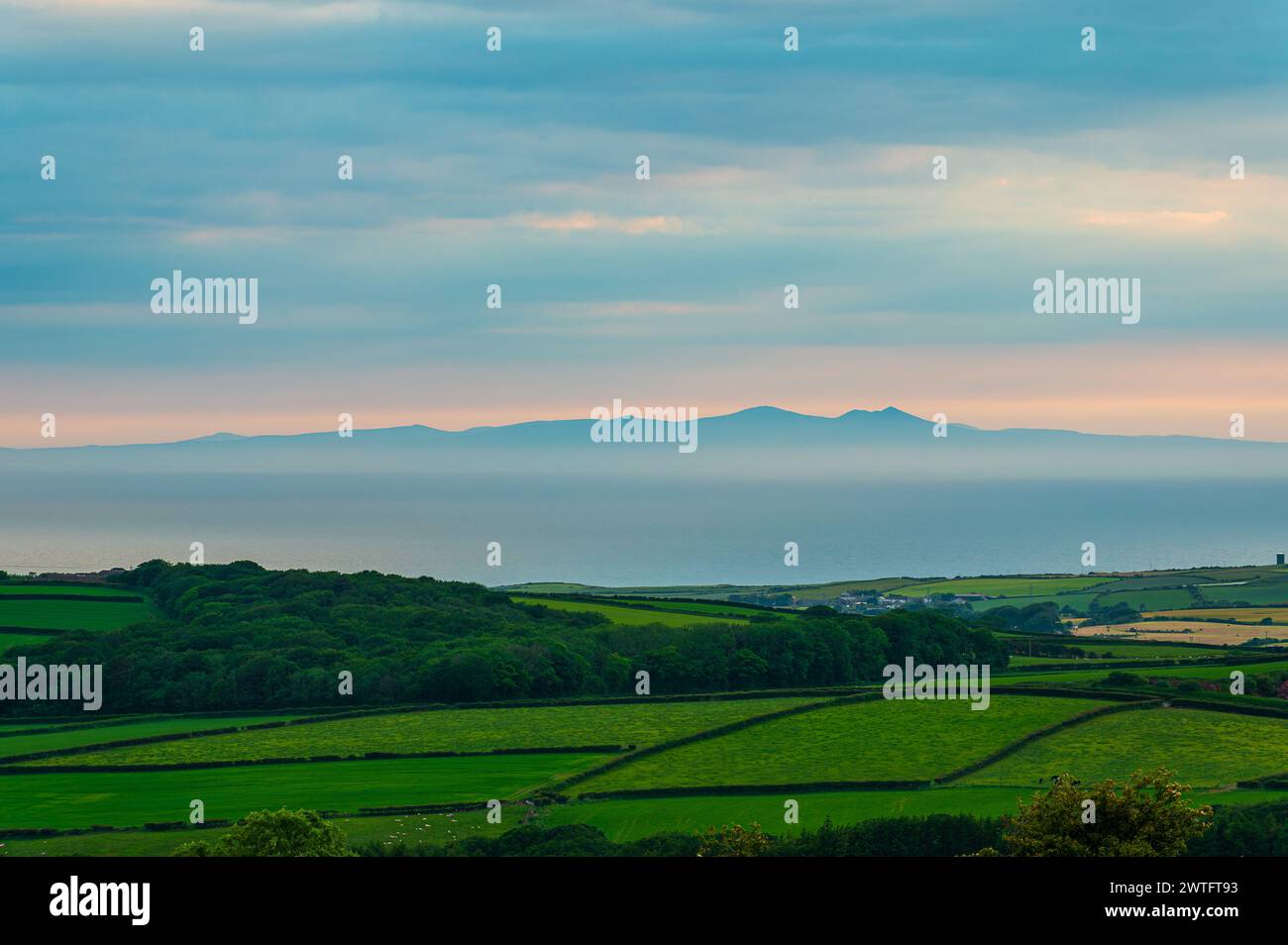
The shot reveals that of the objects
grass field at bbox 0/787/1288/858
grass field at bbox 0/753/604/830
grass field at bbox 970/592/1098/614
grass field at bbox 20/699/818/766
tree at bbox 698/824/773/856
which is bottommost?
grass field at bbox 0/787/1288/858

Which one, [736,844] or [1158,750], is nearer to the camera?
[736,844]

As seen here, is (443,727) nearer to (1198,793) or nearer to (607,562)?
(1198,793)

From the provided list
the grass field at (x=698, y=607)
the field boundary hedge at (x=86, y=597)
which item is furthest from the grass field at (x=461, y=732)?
the field boundary hedge at (x=86, y=597)

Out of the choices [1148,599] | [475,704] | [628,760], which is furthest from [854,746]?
[1148,599]

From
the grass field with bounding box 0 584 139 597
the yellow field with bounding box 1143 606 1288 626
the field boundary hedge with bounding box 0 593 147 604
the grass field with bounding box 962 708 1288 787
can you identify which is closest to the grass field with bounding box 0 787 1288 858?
the grass field with bounding box 962 708 1288 787

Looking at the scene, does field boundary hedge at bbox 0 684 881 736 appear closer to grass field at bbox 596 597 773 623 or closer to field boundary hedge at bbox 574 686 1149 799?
field boundary hedge at bbox 574 686 1149 799

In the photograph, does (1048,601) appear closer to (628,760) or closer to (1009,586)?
(1009,586)

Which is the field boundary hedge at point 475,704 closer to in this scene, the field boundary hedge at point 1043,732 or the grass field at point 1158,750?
the field boundary hedge at point 1043,732
